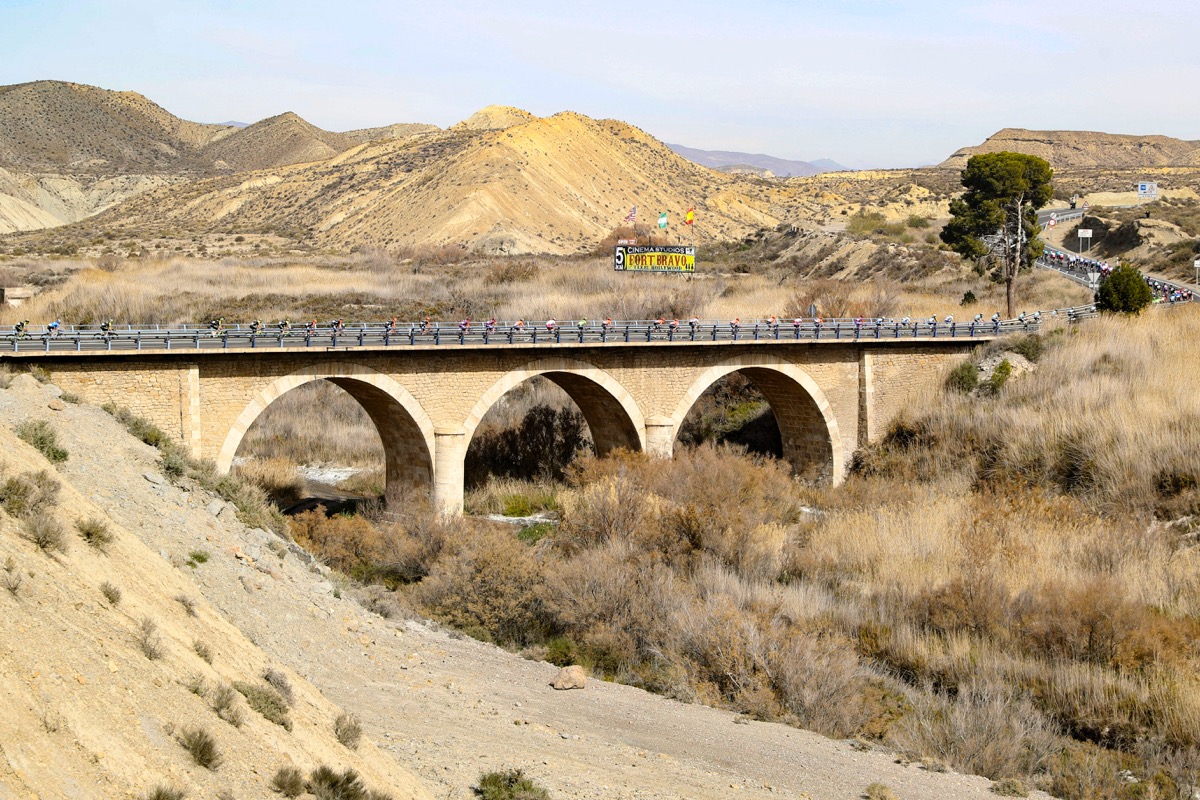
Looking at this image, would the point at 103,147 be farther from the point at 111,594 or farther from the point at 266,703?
the point at 266,703

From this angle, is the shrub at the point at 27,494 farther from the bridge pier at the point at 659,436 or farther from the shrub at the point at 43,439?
the bridge pier at the point at 659,436

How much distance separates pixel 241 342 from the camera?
29.3m

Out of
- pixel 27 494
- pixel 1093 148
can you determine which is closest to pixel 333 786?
pixel 27 494

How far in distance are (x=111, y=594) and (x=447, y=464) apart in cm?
2093

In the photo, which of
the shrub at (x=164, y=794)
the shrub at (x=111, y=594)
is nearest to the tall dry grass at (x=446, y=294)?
the shrub at (x=111, y=594)

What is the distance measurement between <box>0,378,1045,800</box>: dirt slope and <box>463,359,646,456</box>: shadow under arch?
1170 cm

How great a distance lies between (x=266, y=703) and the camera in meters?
11.6

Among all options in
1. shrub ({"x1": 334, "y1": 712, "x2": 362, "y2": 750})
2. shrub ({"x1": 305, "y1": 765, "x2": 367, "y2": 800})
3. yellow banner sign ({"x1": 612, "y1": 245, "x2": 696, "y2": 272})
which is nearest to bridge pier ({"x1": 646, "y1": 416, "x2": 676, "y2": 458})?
yellow banner sign ({"x1": 612, "y1": 245, "x2": 696, "y2": 272})

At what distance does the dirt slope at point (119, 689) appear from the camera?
8539 mm

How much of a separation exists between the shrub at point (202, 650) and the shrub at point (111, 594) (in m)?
0.98

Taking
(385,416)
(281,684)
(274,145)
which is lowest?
(281,684)

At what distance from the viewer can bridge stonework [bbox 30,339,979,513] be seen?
2809cm

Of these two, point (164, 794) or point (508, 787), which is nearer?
point (164, 794)

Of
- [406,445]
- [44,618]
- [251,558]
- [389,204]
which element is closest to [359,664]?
[251,558]
